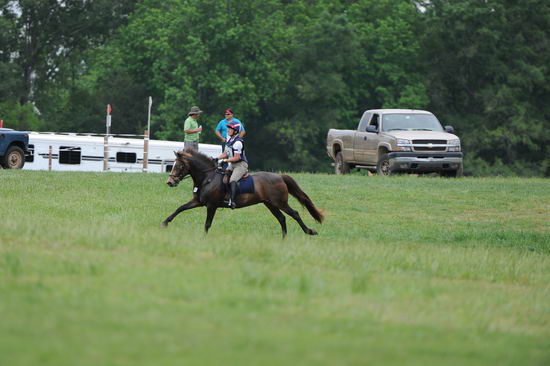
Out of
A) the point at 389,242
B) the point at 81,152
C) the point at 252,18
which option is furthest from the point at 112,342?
the point at 252,18

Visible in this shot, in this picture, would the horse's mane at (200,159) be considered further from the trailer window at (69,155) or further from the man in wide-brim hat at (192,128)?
the trailer window at (69,155)

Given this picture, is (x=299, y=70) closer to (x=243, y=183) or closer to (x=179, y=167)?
(x=179, y=167)

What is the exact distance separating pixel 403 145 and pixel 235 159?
15.3 m

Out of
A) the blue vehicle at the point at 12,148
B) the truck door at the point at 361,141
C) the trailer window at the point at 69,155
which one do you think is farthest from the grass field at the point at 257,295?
the trailer window at the point at 69,155

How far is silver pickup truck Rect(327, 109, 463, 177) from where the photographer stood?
107ft

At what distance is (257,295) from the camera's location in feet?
33.5

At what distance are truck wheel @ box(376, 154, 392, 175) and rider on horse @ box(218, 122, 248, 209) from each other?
1541cm

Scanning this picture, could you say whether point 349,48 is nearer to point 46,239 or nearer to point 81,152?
point 81,152

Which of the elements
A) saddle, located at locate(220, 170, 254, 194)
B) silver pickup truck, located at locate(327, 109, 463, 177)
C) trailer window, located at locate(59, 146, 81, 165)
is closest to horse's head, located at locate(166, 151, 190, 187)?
saddle, located at locate(220, 170, 254, 194)

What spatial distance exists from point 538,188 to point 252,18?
4083 centimetres

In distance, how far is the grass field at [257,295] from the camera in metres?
7.91

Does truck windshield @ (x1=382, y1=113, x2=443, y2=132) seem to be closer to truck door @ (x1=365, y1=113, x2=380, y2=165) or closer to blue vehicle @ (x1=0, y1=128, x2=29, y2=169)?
truck door @ (x1=365, y1=113, x2=380, y2=165)

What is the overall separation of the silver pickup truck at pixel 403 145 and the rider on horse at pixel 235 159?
15.0 metres

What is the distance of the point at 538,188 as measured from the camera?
3067 cm
